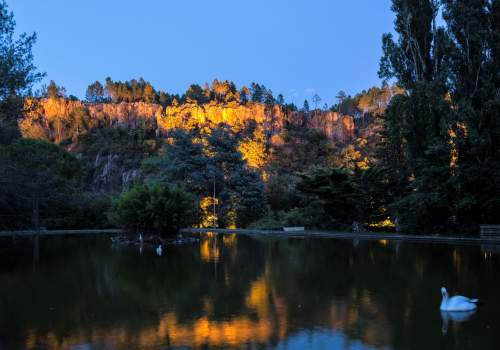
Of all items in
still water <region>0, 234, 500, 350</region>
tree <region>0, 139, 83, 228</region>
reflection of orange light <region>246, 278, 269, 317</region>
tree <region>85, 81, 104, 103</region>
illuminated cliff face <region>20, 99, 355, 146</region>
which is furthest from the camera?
tree <region>85, 81, 104, 103</region>

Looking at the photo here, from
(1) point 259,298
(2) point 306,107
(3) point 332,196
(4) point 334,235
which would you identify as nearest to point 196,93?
(2) point 306,107

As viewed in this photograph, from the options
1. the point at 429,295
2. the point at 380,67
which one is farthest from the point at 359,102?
the point at 429,295

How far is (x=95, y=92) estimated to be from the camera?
115000 mm

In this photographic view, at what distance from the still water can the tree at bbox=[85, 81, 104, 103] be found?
103m

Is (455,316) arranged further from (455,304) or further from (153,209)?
(153,209)

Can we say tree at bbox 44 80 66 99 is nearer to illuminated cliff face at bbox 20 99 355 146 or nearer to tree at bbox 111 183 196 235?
illuminated cliff face at bbox 20 99 355 146

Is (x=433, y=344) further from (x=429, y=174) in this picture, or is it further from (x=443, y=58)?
(x=443, y=58)

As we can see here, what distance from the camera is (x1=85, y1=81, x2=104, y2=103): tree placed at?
372 ft

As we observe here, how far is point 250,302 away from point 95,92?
11429cm

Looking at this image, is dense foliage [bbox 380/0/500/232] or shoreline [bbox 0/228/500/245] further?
shoreline [bbox 0/228/500/245]

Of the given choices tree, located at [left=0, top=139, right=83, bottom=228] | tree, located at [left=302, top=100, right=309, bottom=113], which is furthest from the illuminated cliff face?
tree, located at [left=0, top=139, right=83, bottom=228]

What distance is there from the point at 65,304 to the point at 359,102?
103 meters

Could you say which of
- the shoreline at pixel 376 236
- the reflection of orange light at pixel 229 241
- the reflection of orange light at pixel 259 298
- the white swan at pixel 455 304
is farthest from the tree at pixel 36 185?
the white swan at pixel 455 304

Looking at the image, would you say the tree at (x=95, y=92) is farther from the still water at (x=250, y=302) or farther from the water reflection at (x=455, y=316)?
the water reflection at (x=455, y=316)
